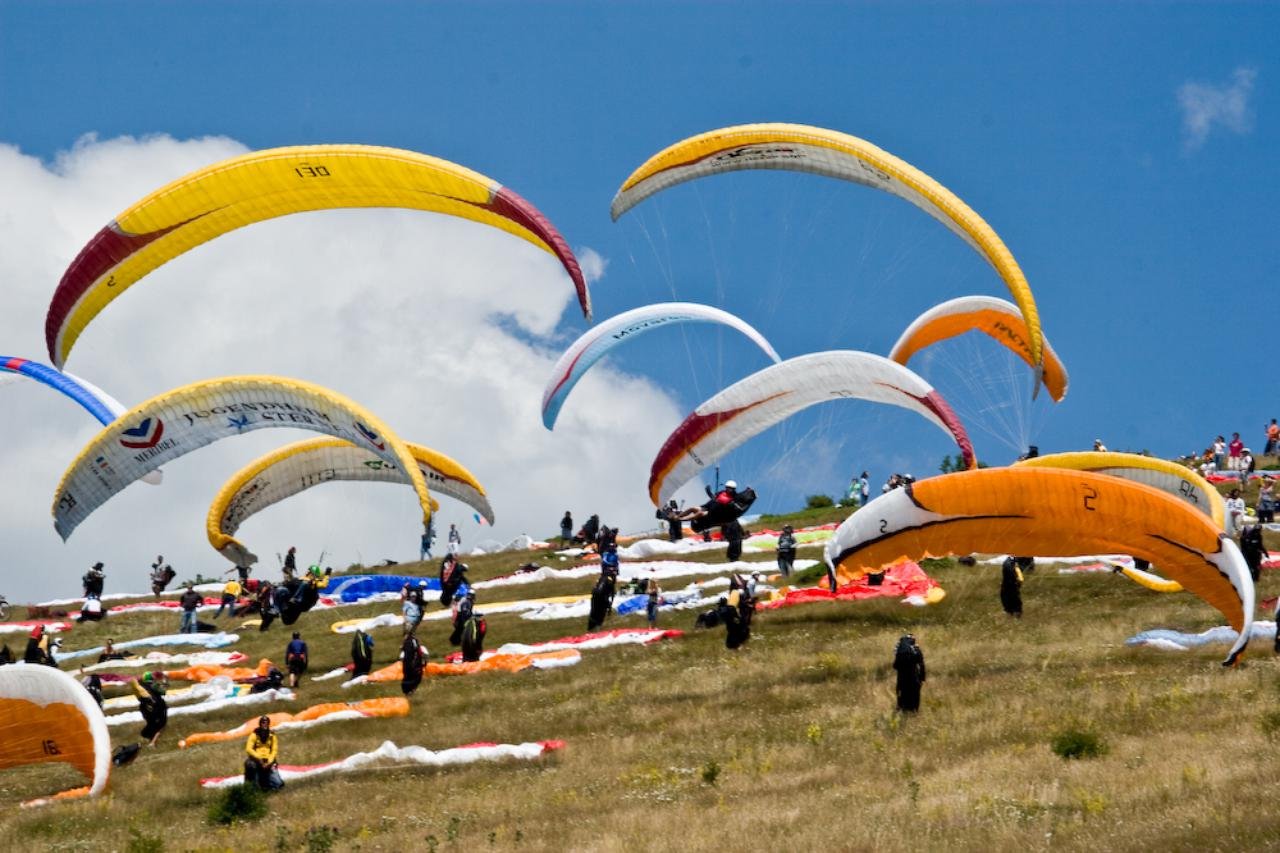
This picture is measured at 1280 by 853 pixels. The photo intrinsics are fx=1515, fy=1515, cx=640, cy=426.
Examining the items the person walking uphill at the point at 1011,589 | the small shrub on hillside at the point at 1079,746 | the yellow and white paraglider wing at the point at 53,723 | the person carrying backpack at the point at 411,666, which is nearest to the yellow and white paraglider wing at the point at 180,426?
the person carrying backpack at the point at 411,666

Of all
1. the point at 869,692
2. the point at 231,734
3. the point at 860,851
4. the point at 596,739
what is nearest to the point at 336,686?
the point at 231,734

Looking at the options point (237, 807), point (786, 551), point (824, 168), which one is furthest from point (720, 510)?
point (237, 807)

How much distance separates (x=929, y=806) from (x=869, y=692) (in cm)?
723

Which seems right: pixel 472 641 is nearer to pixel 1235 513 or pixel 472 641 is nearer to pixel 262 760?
pixel 262 760

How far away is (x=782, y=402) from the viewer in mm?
41562

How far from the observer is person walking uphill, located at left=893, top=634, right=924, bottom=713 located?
2297 centimetres

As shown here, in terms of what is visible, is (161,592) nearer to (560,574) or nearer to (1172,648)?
(560,574)

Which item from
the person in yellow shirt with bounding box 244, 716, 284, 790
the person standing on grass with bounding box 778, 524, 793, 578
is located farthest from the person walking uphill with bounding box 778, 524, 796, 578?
the person in yellow shirt with bounding box 244, 716, 284, 790

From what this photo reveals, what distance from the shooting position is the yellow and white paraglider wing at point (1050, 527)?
22312 mm

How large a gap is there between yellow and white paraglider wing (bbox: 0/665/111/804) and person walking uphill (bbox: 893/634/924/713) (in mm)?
12227

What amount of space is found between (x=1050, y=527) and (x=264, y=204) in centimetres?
1867

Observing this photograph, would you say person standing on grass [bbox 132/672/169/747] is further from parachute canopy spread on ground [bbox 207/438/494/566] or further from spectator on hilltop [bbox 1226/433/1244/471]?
spectator on hilltop [bbox 1226/433/1244/471]

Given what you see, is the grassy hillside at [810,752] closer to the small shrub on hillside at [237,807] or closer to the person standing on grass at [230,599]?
the small shrub on hillside at [237,807]

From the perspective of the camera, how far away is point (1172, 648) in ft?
82.8
